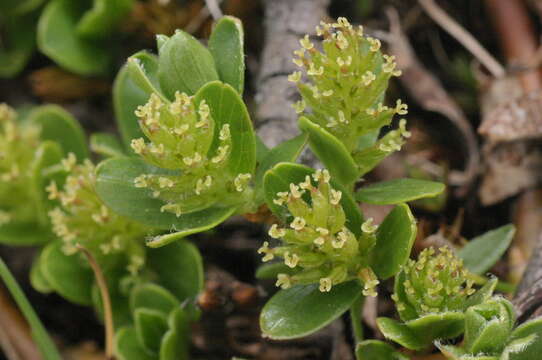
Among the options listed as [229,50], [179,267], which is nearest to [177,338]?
[179,267]

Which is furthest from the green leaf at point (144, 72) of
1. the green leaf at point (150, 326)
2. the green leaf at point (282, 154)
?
the green leaf at point (150, 326)

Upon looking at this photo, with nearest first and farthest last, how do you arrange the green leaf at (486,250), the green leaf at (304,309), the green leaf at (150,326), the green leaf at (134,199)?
the green leaf at (304,309) → the green leaf at (134,199) → the green leaf at (486,250) → the green leaf at (150,326)

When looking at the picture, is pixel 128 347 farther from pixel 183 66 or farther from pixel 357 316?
pixel 183 66

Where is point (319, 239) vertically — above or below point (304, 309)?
above

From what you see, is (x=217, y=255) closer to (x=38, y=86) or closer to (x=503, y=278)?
(x=503, y=278)

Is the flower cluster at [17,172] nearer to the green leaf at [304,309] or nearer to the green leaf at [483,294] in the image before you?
the green leaf at [304,309]

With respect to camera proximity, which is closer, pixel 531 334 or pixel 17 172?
pixel 531 334
